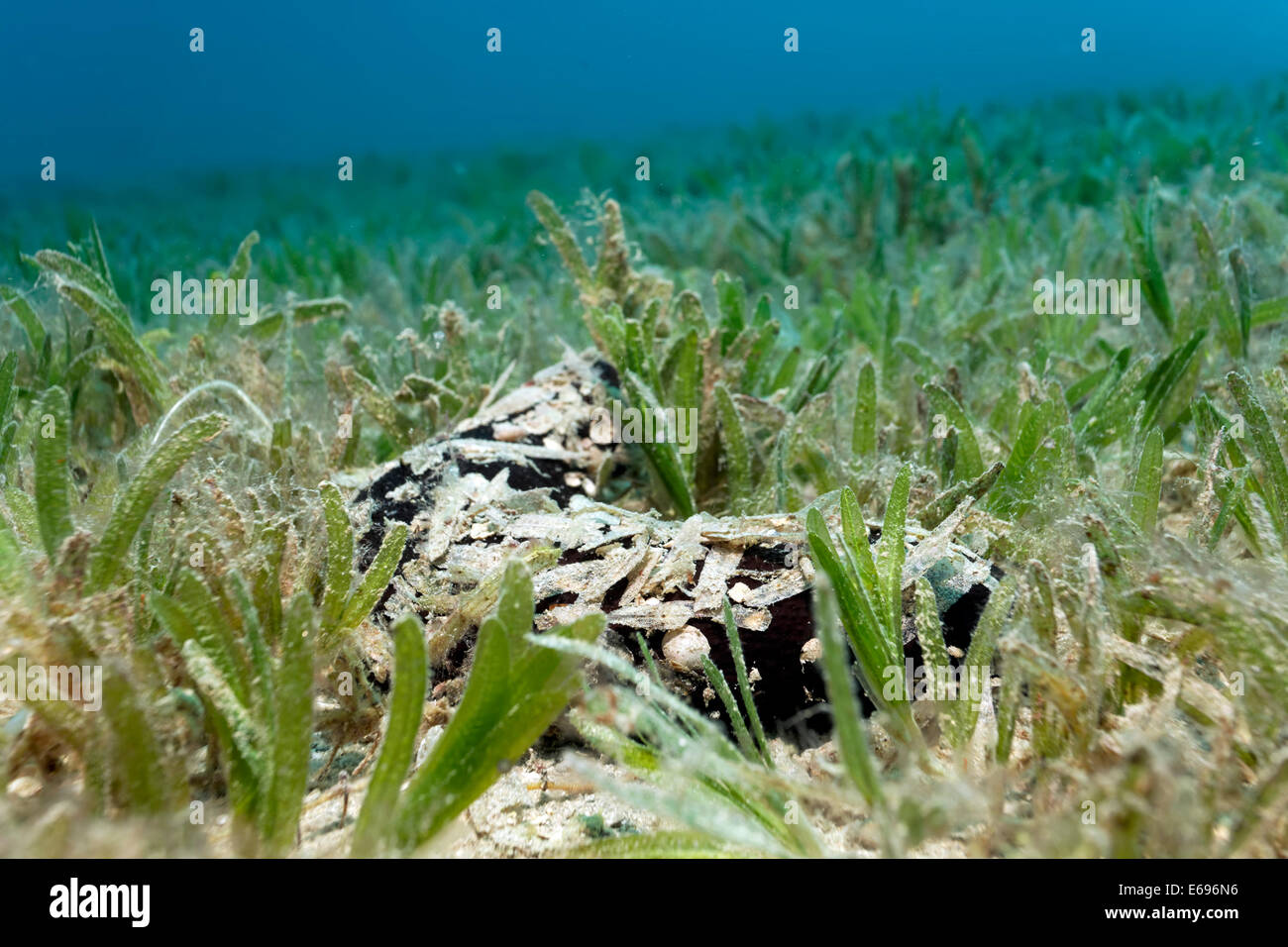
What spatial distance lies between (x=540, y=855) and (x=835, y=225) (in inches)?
185

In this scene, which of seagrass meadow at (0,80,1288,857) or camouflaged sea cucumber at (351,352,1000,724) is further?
camouflaged sea cucumber at (351,352,1000,724)

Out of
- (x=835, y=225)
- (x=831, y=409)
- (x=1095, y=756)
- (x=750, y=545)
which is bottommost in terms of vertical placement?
(x=1095, y=756)

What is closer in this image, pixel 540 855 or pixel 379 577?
pixel 540 855

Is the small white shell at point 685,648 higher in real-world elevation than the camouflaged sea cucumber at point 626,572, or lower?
lower

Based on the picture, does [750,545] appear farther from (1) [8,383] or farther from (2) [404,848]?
(1) [8,383]

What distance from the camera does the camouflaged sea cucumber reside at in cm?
123

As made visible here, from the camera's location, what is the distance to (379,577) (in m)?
1.24

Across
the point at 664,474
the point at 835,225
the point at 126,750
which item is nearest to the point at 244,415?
the point at 664,474

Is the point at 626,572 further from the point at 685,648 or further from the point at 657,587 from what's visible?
the point at 685,648

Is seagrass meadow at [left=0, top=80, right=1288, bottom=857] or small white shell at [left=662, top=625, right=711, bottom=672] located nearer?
seagrass meadow at [left=0, top=80, right=1288, bottom=857]

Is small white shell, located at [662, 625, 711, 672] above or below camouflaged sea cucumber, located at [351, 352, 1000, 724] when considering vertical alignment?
below

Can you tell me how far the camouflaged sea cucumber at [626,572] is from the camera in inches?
48.5

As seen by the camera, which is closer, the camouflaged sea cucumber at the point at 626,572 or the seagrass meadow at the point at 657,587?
the seagrass meadow at the point at 657,587

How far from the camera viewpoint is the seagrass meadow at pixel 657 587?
2.82ft
